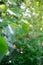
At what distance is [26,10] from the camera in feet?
10.5

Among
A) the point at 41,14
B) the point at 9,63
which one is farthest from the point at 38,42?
the point at 41,14

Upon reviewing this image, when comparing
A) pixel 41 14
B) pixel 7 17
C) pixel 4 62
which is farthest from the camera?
pixel 41 14

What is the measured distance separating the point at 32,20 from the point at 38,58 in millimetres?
633

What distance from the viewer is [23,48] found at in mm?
2467

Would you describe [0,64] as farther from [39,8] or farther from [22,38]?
[39,8]

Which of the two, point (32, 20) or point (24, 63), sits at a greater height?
point (32, 20)

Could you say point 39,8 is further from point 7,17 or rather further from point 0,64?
point 0,64

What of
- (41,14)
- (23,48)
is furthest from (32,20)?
(23,48)

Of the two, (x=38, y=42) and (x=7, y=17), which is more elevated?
(x=7, y=17)

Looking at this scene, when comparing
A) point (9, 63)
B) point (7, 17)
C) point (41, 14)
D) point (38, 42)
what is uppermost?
point (41, 14)

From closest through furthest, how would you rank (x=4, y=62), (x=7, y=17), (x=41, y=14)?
(x=4, y=62) < (x=7, y=17) < (x=41, y=14)

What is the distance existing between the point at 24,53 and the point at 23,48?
Answer: 54 millimetres

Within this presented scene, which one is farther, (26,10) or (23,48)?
(26,10)

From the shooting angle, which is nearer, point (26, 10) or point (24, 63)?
point (24, 63)
